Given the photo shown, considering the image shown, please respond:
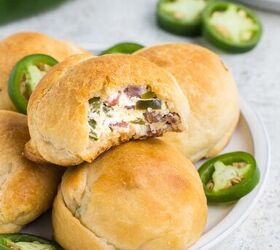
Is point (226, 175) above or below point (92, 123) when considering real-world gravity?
below

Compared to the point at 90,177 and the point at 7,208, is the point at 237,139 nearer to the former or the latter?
the point at 90,177

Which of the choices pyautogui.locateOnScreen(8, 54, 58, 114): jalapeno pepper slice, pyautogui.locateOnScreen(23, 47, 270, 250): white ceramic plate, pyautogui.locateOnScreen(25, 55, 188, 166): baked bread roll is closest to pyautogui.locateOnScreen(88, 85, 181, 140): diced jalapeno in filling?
pyautogui.locateOnScreen(25, 55, 188, 166): baked bread roll

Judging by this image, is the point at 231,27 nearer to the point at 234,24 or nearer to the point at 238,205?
the point at 234,24

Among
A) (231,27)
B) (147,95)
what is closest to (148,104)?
(147,95)

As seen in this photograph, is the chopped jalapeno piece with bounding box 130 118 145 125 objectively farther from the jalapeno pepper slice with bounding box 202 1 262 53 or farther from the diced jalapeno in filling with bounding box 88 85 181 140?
the jalapeno pepper slice with bounding box 202 1 262 53

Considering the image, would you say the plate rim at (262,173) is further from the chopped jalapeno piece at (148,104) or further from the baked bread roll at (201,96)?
the chopped jalapeno piece at (148,104)

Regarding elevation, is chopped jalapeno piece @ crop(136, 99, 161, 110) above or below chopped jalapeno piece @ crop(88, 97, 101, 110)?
below
